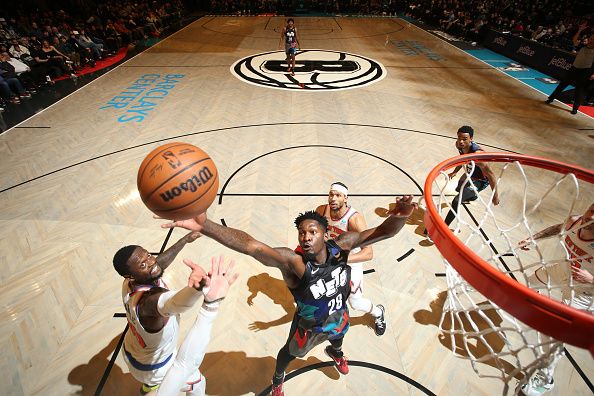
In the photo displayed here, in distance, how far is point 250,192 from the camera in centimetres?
531

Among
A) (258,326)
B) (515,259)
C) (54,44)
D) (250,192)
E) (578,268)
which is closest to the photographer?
(578,268)

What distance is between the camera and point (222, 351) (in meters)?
3.12

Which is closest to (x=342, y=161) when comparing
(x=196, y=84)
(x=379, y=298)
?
(x=379, y=298)

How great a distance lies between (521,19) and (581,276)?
65.4 feet

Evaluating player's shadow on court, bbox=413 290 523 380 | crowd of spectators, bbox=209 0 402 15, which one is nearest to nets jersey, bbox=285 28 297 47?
player's shadow on court, bbox=413 290 523 380

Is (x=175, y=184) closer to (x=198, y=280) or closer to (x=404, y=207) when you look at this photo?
(x=198, y=280)

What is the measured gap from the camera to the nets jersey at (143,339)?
6.70ft

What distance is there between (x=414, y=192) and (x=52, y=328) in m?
5.29

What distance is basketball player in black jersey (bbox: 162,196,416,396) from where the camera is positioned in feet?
6.89

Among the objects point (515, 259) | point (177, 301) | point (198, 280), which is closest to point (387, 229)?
point (198, 280)

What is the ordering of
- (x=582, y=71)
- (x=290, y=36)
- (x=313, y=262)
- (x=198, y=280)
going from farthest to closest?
1. (x=290, y=36)
2. (x=582, y=71)
3. (x=313, y=262)
4. (x=198, y=280)

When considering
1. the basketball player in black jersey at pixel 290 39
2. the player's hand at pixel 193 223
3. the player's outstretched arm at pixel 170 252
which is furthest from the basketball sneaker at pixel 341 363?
the basketball player in black jersey at pixel 290 39

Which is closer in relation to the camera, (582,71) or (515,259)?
(515,259)

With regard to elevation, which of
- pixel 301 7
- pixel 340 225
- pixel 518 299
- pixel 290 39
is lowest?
pixel 340 225
